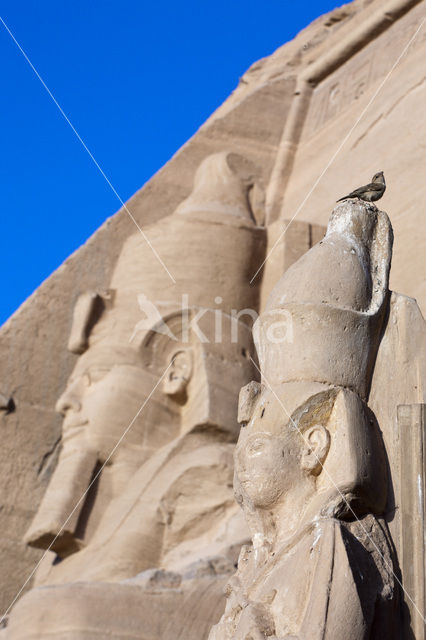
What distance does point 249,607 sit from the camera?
9.20 feet

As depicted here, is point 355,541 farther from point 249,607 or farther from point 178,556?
point 178,556

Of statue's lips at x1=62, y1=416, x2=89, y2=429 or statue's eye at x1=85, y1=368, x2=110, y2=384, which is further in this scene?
statue's eye at x1=85, y1=368, x2=110, y2=384

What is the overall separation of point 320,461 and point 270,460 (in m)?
0.15

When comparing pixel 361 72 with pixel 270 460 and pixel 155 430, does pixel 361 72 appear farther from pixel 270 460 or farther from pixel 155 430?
pixel 270 460

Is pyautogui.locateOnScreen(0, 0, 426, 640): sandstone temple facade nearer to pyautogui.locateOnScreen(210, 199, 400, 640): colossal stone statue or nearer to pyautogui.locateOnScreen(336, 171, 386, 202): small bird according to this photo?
pyautogui.locateOnScreen(210, 199, 400, 640): colossal stone statue

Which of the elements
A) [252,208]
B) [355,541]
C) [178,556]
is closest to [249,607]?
[355,541]

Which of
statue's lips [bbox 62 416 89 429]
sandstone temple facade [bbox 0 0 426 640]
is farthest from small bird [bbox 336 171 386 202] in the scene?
statue's lips [bbox 62 416 89 429]

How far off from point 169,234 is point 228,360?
52.1 inches

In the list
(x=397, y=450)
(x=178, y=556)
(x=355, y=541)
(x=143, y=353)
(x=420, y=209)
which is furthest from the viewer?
(x=143, y=353)

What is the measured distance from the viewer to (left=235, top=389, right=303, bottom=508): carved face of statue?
3.05 m

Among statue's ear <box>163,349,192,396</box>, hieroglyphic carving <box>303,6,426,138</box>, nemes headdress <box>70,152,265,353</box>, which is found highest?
hieroglyphic carving <box>303,6,426,138</box>

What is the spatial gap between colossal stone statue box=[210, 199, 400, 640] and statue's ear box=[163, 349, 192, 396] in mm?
2699

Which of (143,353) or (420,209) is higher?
(420,209)

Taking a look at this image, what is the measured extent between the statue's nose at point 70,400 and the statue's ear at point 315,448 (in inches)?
135
